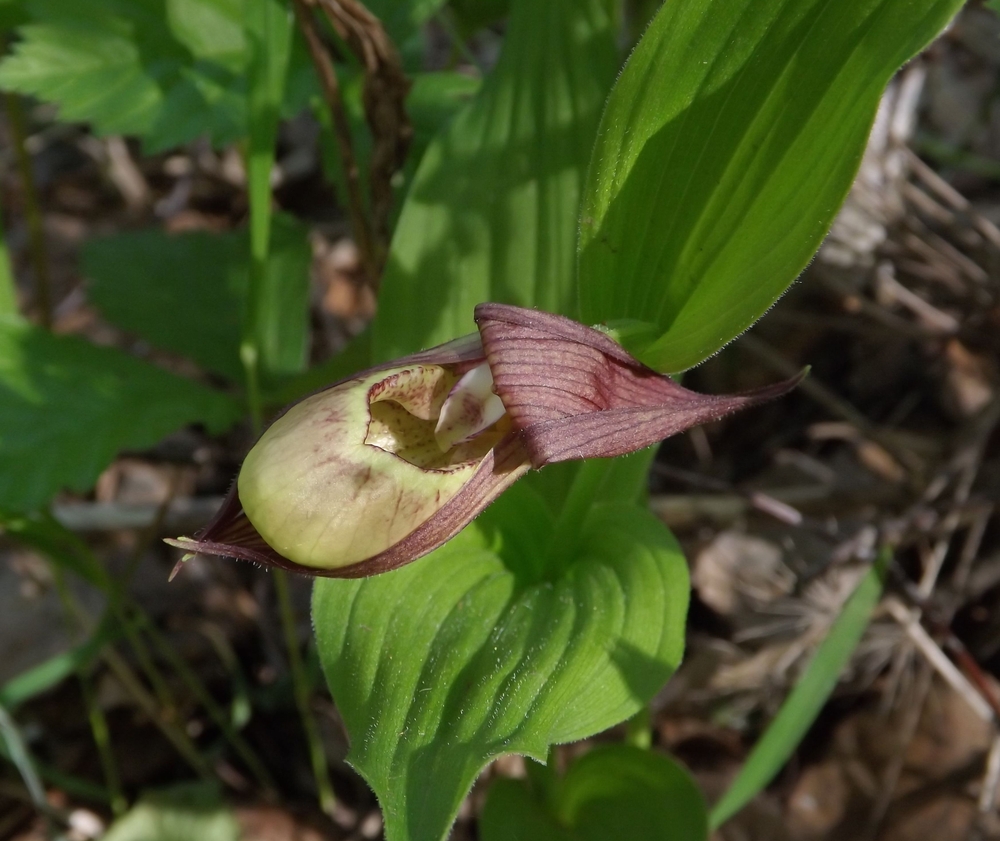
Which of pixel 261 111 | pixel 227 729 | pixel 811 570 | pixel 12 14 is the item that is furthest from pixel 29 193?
pixel 811 570

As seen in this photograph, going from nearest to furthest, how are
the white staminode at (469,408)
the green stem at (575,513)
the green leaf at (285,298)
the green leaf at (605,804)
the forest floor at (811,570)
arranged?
the white staminode at (469,408)
the green stem at (575,513)
the green leaf at (605,804)
the forest floor at (811,570)
the green leaf at (285,298)

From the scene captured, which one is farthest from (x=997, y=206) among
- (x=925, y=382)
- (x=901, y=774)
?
(x=901, y=774)

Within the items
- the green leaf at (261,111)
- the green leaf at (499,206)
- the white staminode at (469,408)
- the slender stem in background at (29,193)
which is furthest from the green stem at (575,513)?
the slender stem in background at (29,193)

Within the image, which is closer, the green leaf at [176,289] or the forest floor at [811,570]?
the forest floor at [811,570]

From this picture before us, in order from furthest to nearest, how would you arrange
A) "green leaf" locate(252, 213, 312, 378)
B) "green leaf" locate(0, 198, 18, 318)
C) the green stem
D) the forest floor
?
"green leaf" locate(252, 213, 312, 378)
the forest floor
"green leaf" locate(0, 198, 18, 318)
the green stem

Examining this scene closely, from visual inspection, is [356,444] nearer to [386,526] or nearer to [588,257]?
[386,526]

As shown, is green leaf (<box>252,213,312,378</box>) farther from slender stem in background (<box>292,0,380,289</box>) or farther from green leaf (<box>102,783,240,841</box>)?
green leaf (<box>102,783,240,841</box>)

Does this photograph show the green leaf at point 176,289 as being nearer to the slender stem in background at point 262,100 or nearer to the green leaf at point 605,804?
the slender stem in background at point 262,100

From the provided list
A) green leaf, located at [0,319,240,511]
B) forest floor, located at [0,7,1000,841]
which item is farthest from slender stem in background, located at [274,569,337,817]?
green leaf, located at [0,319,240,511]
